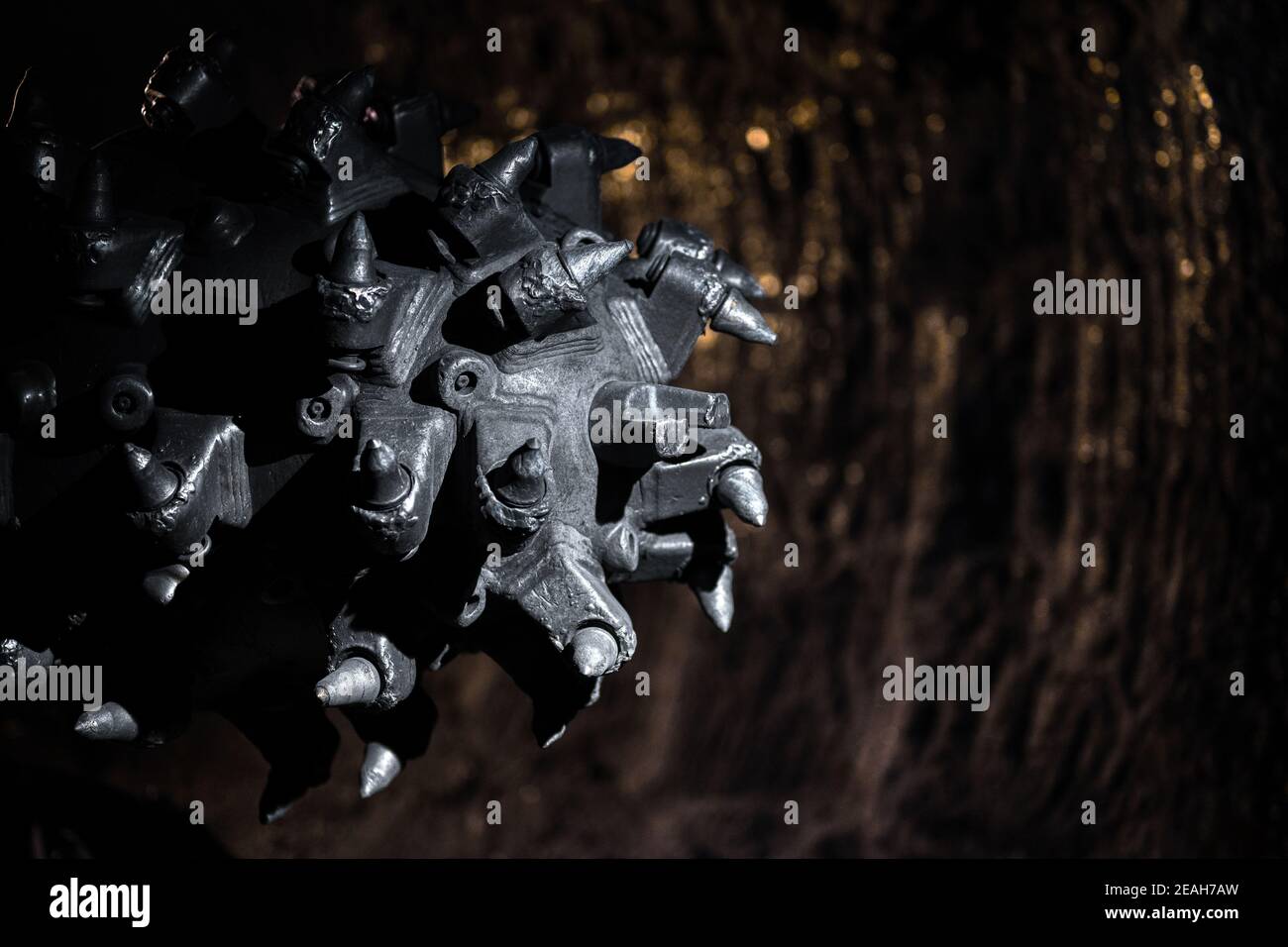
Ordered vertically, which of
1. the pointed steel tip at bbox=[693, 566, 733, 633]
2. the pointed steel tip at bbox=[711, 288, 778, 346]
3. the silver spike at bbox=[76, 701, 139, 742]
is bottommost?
the silver spike at bbox=[76, 701, 139, 742]

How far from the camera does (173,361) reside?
771 millimetres

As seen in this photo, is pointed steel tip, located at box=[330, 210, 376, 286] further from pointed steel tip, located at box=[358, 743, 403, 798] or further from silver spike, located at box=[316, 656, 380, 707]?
pointed steel tip, located at box=[358, 743, 403, 798]

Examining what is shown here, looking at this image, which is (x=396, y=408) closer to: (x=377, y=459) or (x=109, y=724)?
(x=377, y=459)

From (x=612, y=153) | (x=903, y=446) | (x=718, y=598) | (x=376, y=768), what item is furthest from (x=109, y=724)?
(x=903, y=446)

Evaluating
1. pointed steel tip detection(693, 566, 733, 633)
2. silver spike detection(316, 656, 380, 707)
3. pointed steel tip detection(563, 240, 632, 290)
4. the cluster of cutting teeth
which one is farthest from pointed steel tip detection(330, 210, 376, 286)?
pointed steel tip detection(693, 566, 733, 633)

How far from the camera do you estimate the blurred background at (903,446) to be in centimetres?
132

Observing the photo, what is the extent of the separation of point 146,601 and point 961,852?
3.58 feet

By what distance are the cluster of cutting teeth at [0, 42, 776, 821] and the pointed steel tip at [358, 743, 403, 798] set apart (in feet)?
0.26

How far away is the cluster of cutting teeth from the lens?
728 millimetres

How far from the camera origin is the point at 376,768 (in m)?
0.88

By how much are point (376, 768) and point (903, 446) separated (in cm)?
92

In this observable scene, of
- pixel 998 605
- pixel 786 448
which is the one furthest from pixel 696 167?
pixel 998 605
